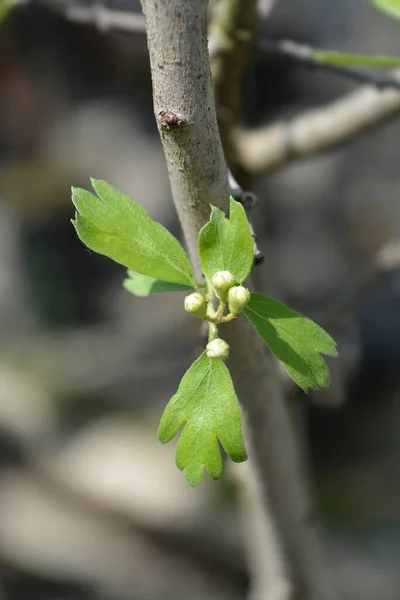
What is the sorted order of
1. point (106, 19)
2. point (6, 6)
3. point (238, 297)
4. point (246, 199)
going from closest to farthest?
point (238, 297)
point (246, 199)
point (6, 6)
point (106, 19)

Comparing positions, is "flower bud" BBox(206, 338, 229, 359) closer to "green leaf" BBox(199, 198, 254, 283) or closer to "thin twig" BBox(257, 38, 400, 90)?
"green leaf" BBox(199, 198, 254, 283)

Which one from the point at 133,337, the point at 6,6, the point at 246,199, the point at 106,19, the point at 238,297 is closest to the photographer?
the point at 238,297

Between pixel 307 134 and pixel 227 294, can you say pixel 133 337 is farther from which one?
pixel 227 294

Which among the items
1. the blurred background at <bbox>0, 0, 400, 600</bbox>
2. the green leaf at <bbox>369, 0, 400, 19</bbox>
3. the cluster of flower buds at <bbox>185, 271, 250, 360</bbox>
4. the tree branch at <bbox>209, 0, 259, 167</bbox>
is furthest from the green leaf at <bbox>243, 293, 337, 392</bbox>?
the blurred background at <bbox>0, 0, 400, 600</bbox>

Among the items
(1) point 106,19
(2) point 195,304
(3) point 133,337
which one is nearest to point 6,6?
(1) point 106,19

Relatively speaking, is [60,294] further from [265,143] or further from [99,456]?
[265,143]

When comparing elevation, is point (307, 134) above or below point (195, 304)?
above

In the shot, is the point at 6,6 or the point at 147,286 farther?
the point at 6,6

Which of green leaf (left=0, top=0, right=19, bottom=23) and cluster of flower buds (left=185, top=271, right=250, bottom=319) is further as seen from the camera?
green leaf (left=0, top=0, right=19, bottom=23)

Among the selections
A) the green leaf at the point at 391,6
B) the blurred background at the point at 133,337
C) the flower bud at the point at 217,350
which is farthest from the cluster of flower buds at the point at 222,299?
the blurred background at the point at 133,337
